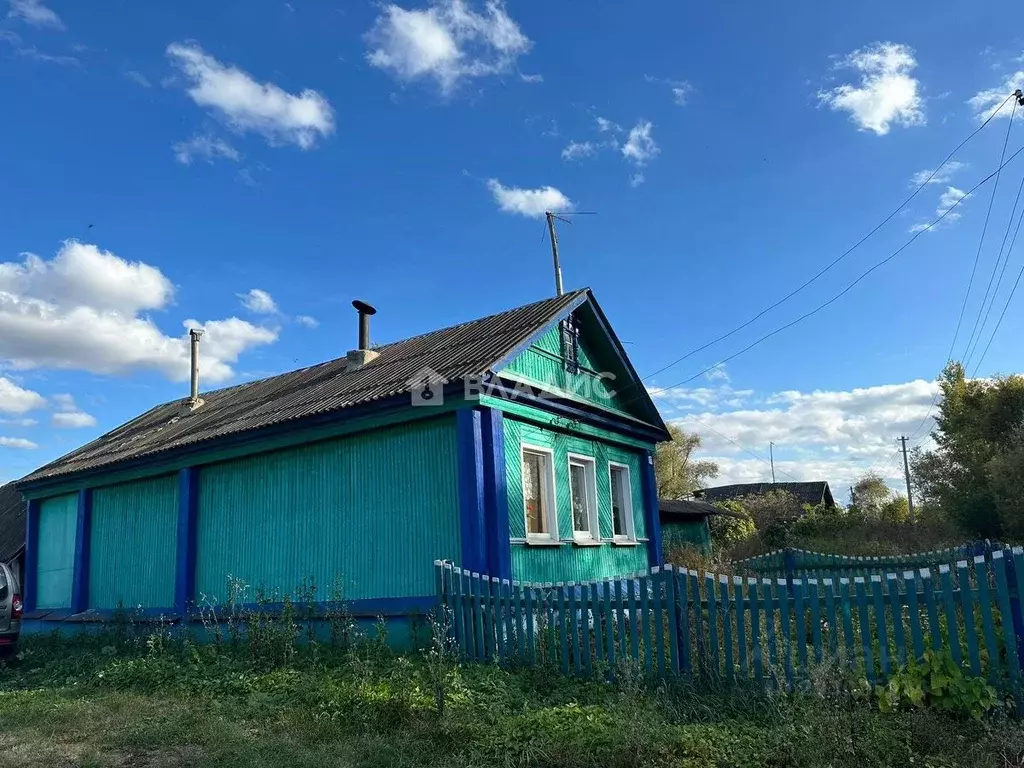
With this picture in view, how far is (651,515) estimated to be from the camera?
13.6m

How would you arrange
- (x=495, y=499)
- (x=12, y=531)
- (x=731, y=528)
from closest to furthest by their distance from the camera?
1. (x=495, y=499)
2. (x=12, y=531)
3. (x=731, y=528)

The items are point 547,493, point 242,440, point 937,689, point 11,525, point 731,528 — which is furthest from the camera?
point 731,528

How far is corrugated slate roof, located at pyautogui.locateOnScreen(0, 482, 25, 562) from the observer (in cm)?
1909

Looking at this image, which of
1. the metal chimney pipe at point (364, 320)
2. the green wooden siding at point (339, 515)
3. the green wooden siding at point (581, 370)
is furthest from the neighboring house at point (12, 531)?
the green wooden siding at point (581, 370)

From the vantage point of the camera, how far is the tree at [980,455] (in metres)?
18.7

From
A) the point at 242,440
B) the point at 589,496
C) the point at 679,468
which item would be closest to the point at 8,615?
the point at 242,440

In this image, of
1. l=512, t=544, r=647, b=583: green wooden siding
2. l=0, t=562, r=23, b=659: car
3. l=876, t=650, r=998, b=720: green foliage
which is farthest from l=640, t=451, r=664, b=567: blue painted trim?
l=0, t=562, r=23, b=659: car

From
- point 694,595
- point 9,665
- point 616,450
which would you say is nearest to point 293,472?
point 9,665

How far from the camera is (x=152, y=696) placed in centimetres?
741

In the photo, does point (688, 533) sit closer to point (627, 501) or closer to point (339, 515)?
point (627, 501)

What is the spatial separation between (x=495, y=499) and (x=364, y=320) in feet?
18.7

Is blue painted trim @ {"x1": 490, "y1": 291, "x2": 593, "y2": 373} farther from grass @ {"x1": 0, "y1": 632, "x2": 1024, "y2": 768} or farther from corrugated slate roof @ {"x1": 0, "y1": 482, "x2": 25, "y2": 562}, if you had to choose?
corrugated slate roof @ {"x1": 0, "y1": 482, "x2": 25, "y2": 562}

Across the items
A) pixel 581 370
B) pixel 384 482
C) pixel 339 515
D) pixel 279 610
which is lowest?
pixel 279 610

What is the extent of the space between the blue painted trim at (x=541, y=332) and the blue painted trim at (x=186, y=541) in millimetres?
5829
